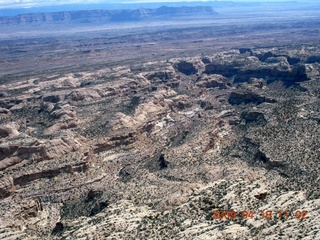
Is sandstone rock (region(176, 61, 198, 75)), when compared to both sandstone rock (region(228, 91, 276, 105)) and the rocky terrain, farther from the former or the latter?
sandstone rock (region(228, 91, 276, 105))

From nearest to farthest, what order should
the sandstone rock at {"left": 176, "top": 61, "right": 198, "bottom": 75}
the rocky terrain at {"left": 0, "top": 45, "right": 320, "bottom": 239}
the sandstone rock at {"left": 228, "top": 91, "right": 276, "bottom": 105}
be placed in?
the rocky terrain at {"left": 0, "top": 45, "right": 320, "bottom": 239}
the sandstone rock at {"left": 228, "top": 91, "right": 276, "bottom": 105}
the sandstone rock at {"left": 176, "top": 61, "right": 198, "bottom": 75}

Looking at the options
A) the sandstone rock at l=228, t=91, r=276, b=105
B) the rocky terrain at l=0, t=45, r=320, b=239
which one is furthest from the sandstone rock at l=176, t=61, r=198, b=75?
the sandstone rock at l=228, t=91, r=276, b=105

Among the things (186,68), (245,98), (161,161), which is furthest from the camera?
(186,68)

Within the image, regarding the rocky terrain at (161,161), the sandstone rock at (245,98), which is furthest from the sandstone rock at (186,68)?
the sandstone rock at (245,98)

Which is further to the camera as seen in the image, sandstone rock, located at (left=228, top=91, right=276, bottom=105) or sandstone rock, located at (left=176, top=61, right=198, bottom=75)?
sandstone rock, located at (left=176, top=61, right=198, bottom=75)

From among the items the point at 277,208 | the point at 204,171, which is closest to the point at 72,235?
the point at 277,208

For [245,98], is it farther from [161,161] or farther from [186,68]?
[186,68]

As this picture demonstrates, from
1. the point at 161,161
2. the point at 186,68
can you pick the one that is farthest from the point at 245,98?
the point at 186,68

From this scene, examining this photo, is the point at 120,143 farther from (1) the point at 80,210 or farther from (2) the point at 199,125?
(1) the point at 80,210

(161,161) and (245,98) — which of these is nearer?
(161,161)

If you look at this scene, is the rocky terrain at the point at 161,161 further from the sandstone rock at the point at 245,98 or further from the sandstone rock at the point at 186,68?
the sandstone rock at the point at 186,68
